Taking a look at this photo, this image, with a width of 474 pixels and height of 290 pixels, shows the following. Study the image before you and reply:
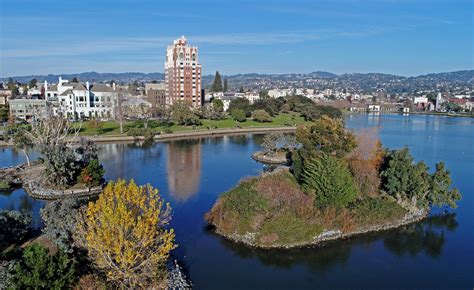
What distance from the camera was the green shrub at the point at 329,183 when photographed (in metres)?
16.6

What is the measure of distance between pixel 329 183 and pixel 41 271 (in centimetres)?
1114

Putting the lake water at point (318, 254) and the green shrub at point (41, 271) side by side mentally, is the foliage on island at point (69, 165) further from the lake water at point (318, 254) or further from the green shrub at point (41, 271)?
the green shrub at point (41, 271)

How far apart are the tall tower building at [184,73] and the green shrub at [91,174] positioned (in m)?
39.3

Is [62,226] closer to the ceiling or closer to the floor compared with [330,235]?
closer to the ceiling

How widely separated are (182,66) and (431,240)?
4949cm

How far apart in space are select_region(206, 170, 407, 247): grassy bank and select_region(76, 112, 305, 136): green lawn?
2608cm

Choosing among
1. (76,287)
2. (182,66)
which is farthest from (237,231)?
(182,66)

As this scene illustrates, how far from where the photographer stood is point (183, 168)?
27078 mm

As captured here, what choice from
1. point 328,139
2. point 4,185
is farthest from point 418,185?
point 4,185

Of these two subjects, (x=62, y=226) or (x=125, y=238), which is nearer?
(x=125, y=238)

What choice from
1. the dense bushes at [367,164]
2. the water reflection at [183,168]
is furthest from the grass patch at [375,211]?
the water reflection at [183,168]

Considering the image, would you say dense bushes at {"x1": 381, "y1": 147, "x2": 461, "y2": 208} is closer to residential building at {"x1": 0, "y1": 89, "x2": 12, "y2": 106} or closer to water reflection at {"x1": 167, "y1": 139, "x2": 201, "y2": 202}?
water reflection at {"x1": 167, "y1": 139, "x2": 201, "y2": 202}

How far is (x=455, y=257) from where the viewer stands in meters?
14.4

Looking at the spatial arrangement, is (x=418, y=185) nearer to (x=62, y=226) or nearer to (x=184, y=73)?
(x=62, y=226)
